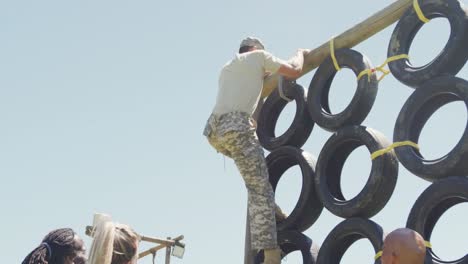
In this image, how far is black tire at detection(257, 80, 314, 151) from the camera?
6.88 metres

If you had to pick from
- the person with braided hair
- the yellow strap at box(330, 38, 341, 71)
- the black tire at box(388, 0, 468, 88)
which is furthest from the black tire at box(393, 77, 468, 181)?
the person with braided hair

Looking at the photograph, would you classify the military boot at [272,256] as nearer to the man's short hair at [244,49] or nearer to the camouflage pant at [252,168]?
the camouflage pant at [252,168]

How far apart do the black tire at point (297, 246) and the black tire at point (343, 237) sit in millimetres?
258

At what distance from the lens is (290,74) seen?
22.1 feet

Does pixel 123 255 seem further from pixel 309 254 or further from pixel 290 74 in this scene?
pixel 290 74

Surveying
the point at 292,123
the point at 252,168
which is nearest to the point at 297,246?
the point at 252,168

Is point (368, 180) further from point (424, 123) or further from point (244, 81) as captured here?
point (244, 81)

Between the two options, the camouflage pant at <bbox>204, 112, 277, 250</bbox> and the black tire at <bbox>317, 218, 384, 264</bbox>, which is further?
the camouflage pant at <bbox>204, 112, 277, 250</bbox>

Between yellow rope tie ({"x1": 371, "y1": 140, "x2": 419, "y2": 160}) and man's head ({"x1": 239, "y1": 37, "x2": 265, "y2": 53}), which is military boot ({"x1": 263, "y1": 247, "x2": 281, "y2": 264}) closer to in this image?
yellow rope tie ({"x1": 371, "y1": 140, "x2": 419, "y2": 160})

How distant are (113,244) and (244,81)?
3055 millimetres

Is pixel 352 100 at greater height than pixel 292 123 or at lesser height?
greater

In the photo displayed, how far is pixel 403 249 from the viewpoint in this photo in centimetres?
404

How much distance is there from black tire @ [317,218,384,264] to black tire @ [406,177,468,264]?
1.47ft

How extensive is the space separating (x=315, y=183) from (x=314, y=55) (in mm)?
1322
